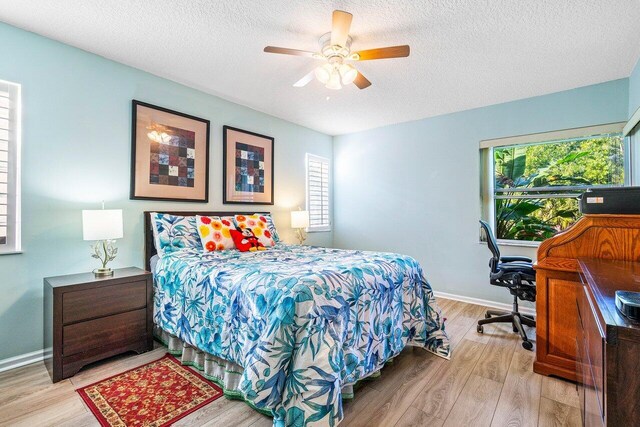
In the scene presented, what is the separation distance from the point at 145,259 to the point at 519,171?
174 inches

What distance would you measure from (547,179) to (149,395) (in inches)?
174

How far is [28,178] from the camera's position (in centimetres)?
231

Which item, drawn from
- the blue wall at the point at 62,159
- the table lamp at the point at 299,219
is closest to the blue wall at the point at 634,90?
the table lamp at the point at 299,219

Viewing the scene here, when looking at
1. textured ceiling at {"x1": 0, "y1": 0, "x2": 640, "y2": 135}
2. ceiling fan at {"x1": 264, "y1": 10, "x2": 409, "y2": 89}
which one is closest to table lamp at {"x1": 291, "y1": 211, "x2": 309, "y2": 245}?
textured ceiling at {"x1": 0, "y1": 0, "x2": 640, "y2": 135}

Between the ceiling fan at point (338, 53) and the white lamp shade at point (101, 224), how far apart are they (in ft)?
5.77

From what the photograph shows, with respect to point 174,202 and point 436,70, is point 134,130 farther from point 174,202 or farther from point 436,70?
point 436,70

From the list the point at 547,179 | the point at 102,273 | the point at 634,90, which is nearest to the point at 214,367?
the point at 102,273

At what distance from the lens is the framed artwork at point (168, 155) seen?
9.54 feet

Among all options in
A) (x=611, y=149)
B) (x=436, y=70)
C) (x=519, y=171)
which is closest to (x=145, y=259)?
(x=436, y=70)

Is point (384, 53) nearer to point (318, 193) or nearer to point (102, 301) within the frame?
point (102, 301)

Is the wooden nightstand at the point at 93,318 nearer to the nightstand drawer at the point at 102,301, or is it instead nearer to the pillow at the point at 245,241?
the nightstand drawer at the point at 102,301

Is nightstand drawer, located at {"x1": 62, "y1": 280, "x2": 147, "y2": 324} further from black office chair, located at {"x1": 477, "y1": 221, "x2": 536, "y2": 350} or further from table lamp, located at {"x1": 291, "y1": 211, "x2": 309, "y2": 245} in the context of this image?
black office chair, located at {"x1": 477, "y1": 221, "x2": 536, "y2": 350}

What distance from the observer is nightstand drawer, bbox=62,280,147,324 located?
2.10 metres

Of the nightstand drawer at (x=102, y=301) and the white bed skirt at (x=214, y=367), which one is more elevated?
the nightstand drawer at (x=102, y=301)
